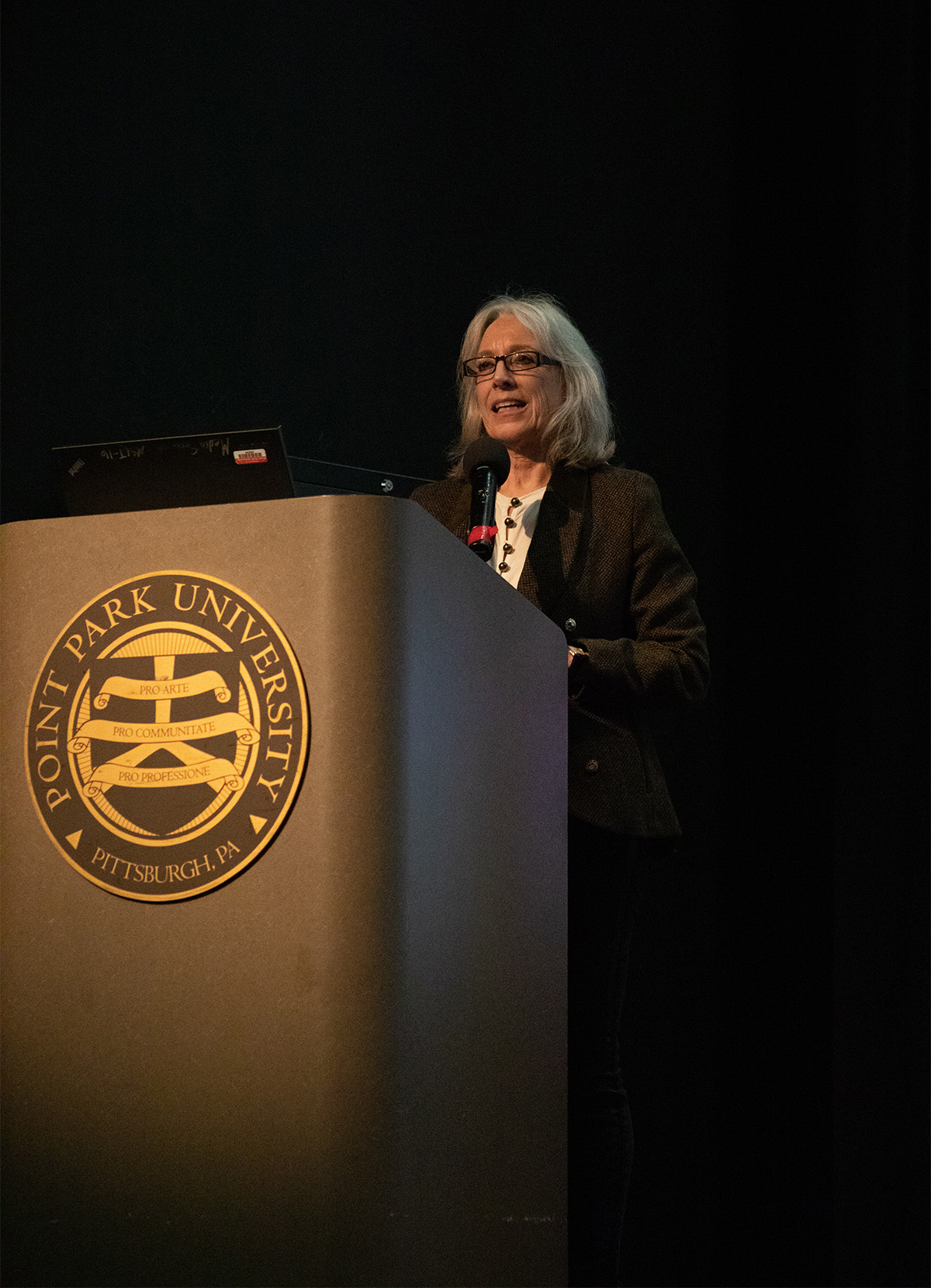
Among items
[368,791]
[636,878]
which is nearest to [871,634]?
[636,878]

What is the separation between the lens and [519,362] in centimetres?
191

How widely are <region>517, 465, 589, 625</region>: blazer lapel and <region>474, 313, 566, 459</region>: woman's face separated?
0.35 feet

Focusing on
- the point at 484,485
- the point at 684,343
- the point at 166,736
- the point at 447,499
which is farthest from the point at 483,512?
the point at 684,343

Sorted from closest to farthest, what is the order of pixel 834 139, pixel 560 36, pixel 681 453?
pixel 834 139, pixel 681 453, pixel 560 36

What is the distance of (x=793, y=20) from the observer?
2496mm

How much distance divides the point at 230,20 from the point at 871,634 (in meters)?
1.80

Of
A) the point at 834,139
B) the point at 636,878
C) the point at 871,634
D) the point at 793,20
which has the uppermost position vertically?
the point at 793,20

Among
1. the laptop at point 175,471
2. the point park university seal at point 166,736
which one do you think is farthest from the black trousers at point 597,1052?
the point park university seal at point 166,736

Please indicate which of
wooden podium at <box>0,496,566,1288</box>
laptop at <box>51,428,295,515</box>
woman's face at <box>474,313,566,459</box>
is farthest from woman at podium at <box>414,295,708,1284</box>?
wooden podium at <box>0,496,566,1288</box>

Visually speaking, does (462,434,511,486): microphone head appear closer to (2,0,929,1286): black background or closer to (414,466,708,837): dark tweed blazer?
(414,466,708,837): dark tweed blazer

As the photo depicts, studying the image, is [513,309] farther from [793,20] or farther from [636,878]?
[793,20]

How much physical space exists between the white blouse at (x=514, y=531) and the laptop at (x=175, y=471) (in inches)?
24.3

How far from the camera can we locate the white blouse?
1.79 m

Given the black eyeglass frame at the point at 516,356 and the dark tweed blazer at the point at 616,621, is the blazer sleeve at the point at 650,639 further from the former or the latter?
the black eyeglass frame at the point at 516,356
